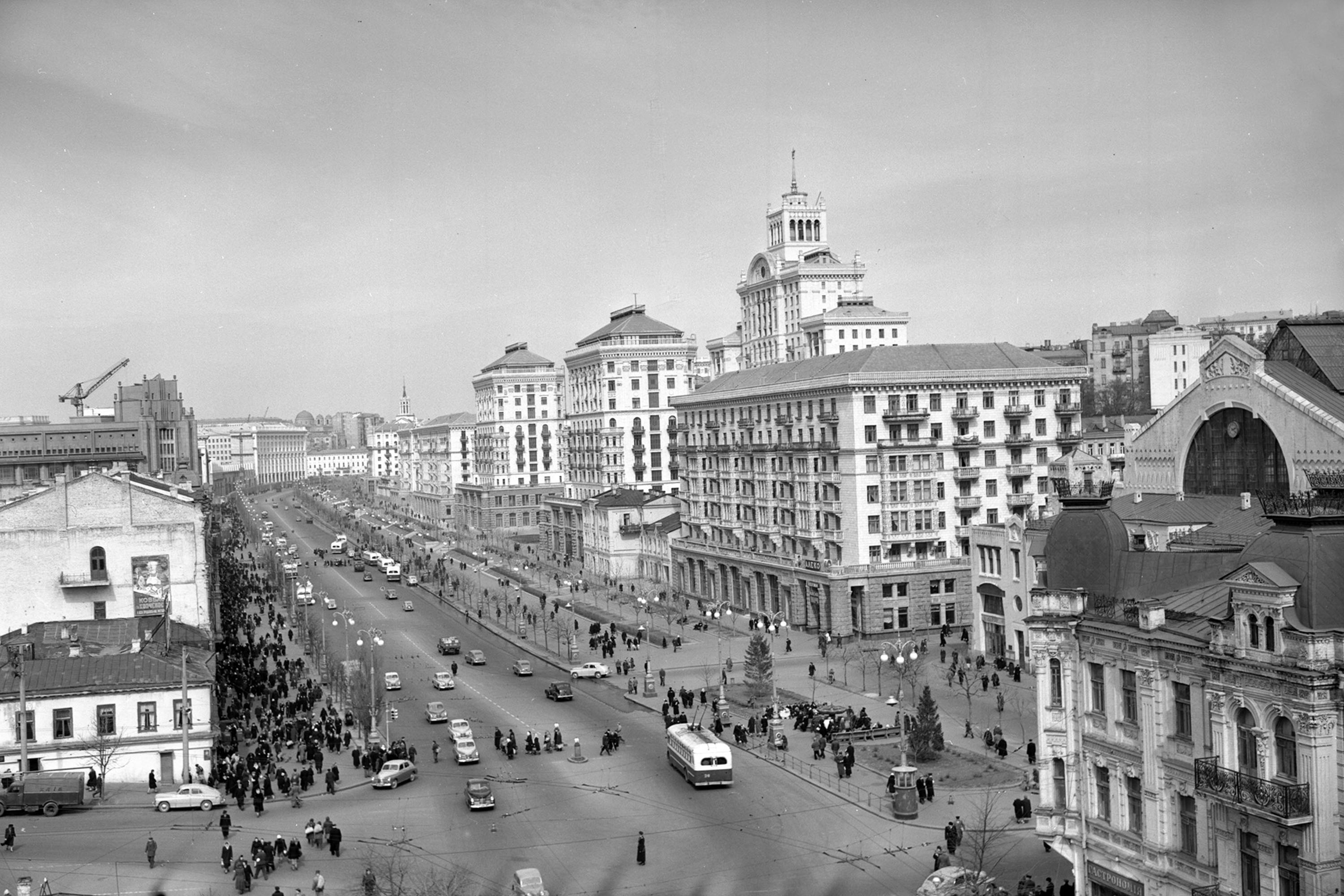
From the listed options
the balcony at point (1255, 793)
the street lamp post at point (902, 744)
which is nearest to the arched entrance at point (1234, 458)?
the street lamp post at point (902, 744)

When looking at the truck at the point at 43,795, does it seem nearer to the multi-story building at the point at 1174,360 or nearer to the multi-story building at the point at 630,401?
the multi-story building at the point at 630,401

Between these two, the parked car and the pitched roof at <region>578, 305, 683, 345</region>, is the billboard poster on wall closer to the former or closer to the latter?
the parked car

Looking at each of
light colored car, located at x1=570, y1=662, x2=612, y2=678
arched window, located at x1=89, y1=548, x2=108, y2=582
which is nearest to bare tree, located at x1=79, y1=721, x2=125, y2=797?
arched window, located at x1=89, y1=548, x2=108, y2=582

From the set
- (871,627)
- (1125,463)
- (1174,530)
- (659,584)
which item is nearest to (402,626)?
(659,584)

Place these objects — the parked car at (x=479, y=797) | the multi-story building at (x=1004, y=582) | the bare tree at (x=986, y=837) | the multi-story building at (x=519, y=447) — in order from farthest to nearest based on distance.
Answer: the multi-story building at (x=519, y=447) < the multi-story building at (x=1004, y=582) < the parked car at (x=479, y=797) < the bare tree at (x=986, y=837)

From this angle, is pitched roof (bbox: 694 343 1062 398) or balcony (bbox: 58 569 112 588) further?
pitched roof (bbox: 694 343 1062 398)

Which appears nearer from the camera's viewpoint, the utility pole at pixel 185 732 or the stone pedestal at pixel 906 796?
the stone pedestal at pixel 906 796

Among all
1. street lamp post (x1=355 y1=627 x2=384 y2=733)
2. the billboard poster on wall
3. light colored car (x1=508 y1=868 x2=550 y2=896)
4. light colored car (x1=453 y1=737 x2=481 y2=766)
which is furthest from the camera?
the billboard poster on wall
